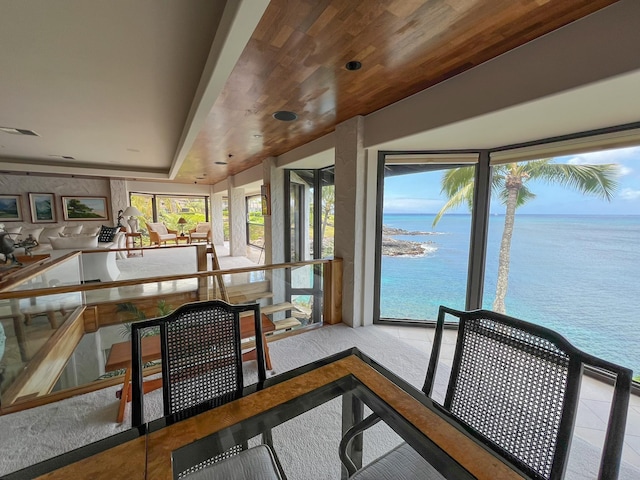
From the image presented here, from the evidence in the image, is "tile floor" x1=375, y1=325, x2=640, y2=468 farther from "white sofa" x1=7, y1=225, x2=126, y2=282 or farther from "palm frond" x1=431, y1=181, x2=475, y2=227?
"white sofa" x1=7, y1=225, x2=126, y2=282

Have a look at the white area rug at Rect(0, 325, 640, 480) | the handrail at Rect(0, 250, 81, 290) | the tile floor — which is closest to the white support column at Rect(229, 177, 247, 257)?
the handrail at Rect(0, 250, 81, 290)

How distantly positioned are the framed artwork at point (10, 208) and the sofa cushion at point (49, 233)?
76 cm

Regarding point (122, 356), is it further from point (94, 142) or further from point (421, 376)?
point (94, 142)

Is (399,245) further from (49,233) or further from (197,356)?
(49,233)

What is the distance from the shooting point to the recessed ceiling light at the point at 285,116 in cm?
275

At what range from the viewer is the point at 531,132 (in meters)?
2.23

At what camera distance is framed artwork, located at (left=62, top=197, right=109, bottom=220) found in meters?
7.46

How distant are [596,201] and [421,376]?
215cm

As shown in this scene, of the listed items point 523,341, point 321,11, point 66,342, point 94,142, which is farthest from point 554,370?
point 94,142

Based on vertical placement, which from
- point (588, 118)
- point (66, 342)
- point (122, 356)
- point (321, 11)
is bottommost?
point (66, 342)

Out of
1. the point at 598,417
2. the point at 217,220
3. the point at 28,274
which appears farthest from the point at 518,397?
the point at 217,220

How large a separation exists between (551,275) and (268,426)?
2.95 m

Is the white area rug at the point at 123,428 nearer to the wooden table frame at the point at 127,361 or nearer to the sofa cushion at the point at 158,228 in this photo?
the wooden table frame at the point at 127,361

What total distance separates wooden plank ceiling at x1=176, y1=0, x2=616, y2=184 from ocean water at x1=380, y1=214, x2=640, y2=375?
1584 millimetres
